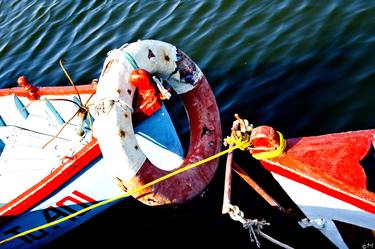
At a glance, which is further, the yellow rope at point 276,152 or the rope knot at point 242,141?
the rope knot at point 242,141

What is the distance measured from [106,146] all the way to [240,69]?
4137 mm

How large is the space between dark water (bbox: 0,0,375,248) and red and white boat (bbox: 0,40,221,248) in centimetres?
72

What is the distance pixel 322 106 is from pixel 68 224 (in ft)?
13.5

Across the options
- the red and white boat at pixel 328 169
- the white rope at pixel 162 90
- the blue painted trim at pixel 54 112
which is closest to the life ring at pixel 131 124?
the white rope at pixel 162 90

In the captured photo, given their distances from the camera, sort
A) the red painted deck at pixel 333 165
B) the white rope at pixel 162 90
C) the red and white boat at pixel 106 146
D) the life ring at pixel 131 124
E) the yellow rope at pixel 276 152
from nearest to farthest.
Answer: the red painted deck at pixel 333 165, the yellow rope at pixel 276 152, the life ring at pixel 131 124, the red and white boat at pixel 106 146, the white rope at pixel 162 90

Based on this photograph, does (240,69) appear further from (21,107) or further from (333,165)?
(333,165)

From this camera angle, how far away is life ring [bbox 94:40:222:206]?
4457 millimetres

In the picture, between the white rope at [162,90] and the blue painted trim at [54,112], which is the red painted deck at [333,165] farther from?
the blue painted trim at [54,112]

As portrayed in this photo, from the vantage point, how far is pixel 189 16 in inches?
396

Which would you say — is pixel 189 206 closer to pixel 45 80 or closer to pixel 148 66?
pixel 148 66

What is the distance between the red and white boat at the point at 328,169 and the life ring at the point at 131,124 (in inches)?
46.6

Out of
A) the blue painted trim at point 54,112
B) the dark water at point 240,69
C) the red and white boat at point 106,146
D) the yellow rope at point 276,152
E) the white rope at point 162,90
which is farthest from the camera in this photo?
the blue painted trim at point 54,112

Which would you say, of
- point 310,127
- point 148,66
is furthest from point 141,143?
point 310,127

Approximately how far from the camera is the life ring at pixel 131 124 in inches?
175
